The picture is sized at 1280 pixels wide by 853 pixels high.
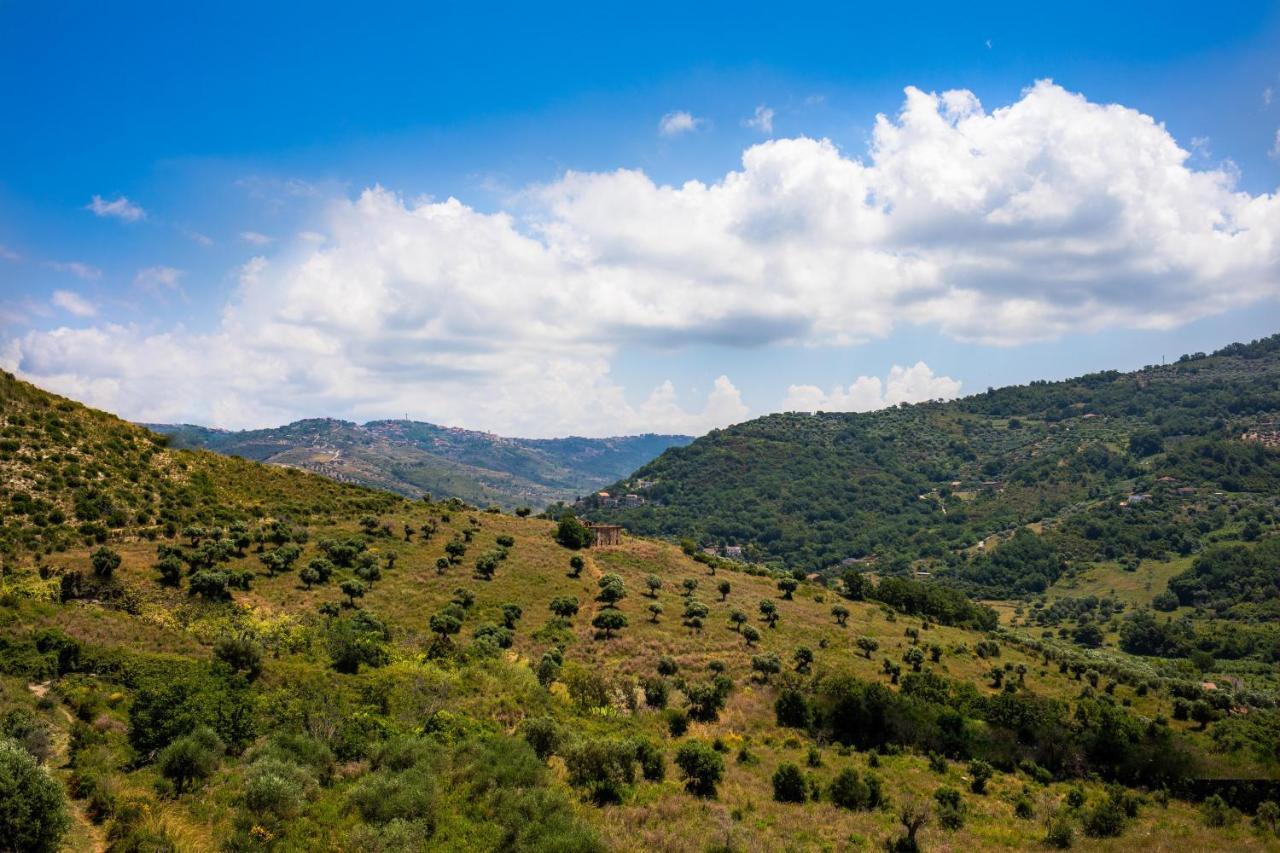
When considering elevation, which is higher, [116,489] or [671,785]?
[116,489]

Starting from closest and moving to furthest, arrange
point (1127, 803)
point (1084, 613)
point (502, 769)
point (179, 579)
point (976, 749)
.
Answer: point (502, 769), point (1127, 803), point (976, 749), point (179, 579), point (1084, 613)

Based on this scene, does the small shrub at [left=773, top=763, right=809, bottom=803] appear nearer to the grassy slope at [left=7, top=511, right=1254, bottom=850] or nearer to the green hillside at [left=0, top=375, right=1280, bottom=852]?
the green hillside at [left=0, top=375, right=1280, bottom=852]

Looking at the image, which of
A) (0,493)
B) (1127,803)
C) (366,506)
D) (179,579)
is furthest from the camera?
(366,506)

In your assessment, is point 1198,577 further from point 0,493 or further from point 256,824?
point 0,493

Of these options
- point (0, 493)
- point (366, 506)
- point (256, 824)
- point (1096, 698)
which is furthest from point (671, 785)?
point (366, 506)

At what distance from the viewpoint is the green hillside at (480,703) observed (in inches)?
880

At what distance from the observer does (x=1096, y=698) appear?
5819cm

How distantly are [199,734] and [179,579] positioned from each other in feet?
97.6

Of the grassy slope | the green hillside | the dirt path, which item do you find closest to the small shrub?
the green hillside

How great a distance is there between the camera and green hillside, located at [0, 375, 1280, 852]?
880 inches

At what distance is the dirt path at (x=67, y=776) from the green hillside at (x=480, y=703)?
0.13 m

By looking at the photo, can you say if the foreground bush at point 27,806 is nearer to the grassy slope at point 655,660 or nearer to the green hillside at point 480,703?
the green hillside at point 480,703

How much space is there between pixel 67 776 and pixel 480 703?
55.3 feet

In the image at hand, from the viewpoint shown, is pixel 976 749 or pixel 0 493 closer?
pixel 976 749
